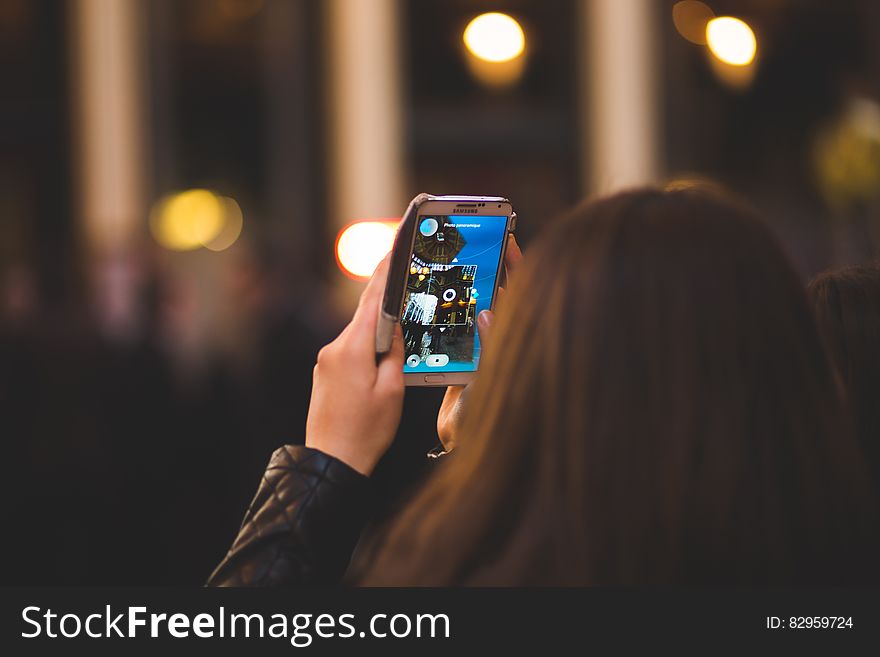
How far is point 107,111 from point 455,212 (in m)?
6.53

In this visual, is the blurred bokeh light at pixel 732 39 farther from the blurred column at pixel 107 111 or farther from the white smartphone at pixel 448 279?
the blurred column at pixel 107 111

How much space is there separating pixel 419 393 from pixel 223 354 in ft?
5.13

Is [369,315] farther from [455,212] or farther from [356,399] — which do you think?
[455,212]

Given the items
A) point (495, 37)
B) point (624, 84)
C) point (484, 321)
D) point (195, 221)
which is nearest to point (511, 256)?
point (484, 321)

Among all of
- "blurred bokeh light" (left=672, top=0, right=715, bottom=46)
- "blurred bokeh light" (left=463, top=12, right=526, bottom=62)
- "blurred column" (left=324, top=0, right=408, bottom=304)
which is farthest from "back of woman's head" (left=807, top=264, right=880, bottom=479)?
"blurred bokeh light" (left=672, top=0, right=715, bottom=46)

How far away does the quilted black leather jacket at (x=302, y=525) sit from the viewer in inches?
51.3

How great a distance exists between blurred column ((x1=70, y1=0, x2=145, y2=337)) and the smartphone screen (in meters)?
6.23

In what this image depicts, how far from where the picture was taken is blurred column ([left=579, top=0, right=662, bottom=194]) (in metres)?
7.97

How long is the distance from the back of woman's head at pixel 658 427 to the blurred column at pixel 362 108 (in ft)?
21.8

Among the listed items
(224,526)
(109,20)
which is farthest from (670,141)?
(224,526)

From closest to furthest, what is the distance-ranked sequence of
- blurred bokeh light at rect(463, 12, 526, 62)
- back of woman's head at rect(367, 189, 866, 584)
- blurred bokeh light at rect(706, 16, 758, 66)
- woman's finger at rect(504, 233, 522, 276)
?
1. back of woman's head at rect(367, 189, 866, 584)
2. woman's finger at rect(504, 233, 522, 276)
3. blurred bokeh light at rect(706, 16, 758, 66)
4. blurred bokeh light at rect(463, 12, 526, 62)

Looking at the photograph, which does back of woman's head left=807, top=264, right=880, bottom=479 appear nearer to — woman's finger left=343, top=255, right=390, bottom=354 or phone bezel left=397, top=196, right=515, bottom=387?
phone bezel left=397, top=196, right=515, bottom=387

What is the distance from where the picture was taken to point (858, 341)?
1632mm

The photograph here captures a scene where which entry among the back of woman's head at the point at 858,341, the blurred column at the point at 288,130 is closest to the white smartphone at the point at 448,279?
the back of woman's head at the point at 858,341
